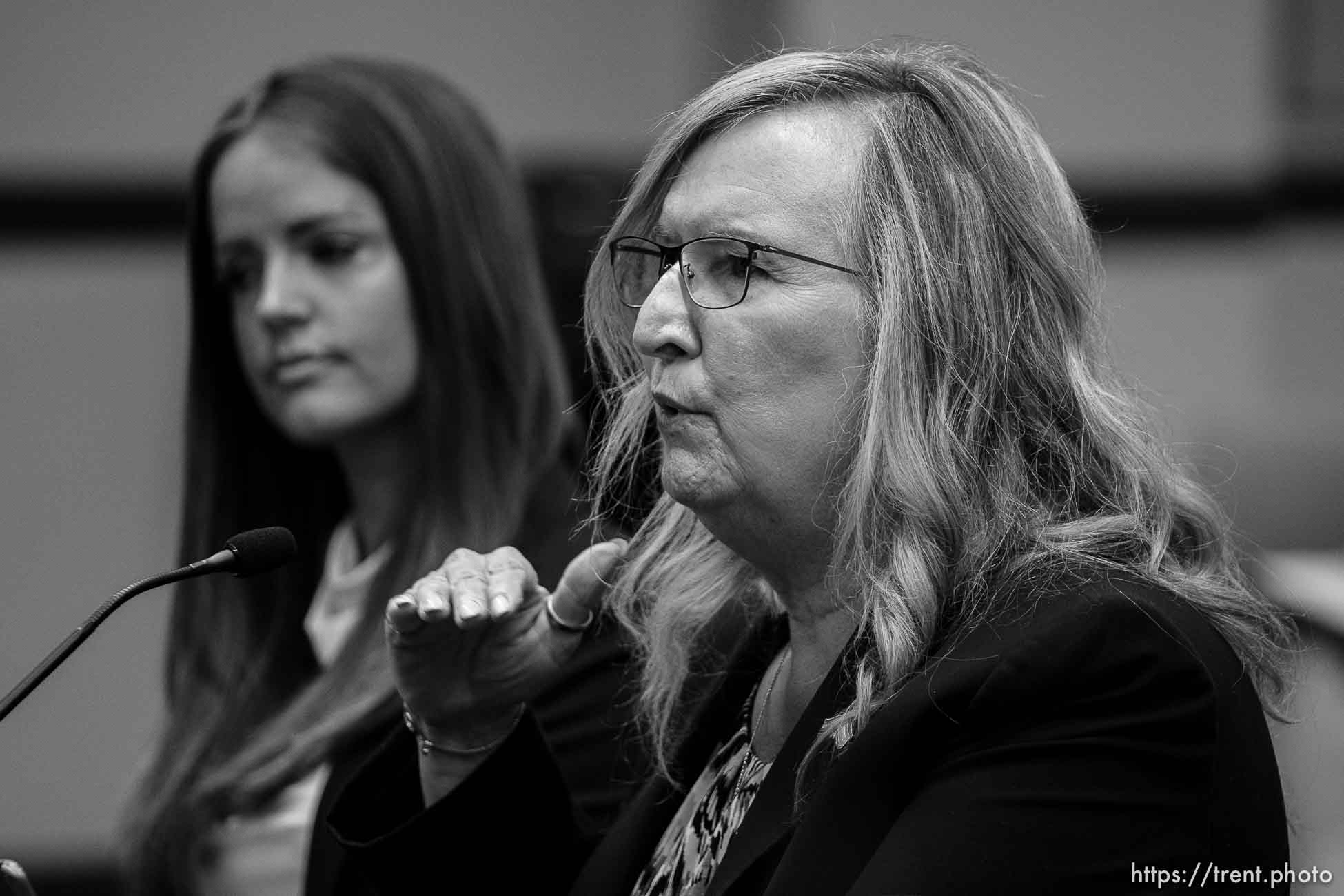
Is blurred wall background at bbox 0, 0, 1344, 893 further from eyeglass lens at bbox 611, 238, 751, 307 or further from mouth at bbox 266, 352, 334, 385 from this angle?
eyeglass lens at bbox 611, 238, 751, 307

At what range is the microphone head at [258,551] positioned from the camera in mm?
1495

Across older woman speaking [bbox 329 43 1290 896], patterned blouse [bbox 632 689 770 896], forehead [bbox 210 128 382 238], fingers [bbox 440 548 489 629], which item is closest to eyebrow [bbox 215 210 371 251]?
forehead [bbox 210 128 382 238]

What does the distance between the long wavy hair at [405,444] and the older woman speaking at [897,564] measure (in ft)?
1.62

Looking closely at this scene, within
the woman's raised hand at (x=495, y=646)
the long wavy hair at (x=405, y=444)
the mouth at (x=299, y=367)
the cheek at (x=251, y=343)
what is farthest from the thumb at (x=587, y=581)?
the cheek at (x=251, y=343)

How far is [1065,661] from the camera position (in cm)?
123

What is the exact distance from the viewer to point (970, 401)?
1.43 meters

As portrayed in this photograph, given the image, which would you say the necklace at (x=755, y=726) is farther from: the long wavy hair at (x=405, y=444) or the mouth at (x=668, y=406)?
the long wavy hair at (x=405, y=444)

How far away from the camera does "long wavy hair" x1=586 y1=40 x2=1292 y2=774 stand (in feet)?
4.52

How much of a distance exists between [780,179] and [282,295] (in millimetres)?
1078

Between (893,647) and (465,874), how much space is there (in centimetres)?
66

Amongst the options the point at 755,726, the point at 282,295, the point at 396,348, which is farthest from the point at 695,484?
the point at 282,295

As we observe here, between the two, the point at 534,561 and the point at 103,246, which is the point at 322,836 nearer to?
the point at 534,561

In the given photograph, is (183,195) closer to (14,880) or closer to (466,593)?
(466,593)

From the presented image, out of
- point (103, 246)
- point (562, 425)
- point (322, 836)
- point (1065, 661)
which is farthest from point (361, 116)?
point (103, 246)
